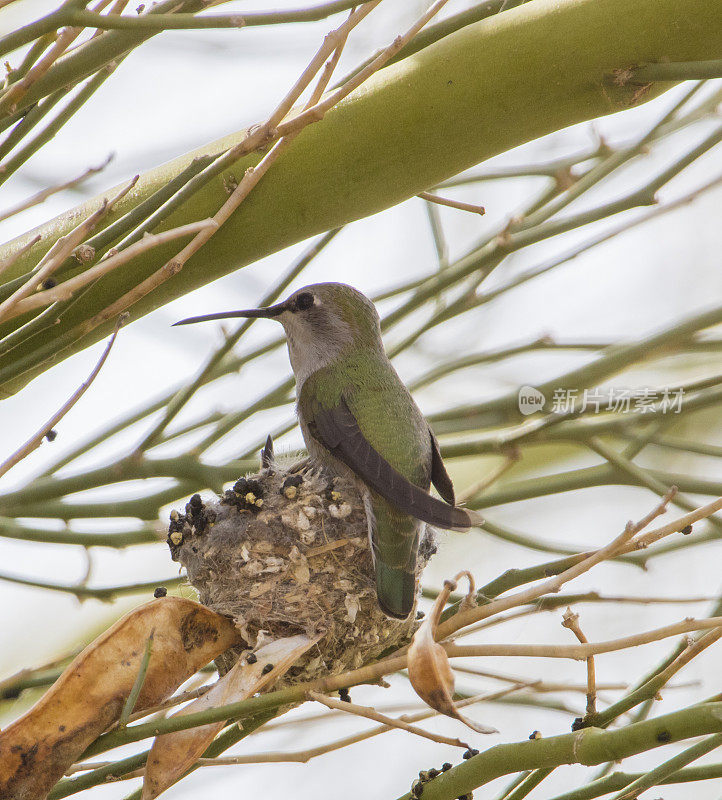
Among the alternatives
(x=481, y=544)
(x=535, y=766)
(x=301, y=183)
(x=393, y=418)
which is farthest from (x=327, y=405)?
(x=481, y=544)

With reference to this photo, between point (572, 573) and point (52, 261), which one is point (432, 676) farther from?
point (52, 261)

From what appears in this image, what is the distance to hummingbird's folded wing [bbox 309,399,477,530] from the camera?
2.38 m

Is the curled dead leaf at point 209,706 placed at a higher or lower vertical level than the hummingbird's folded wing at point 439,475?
lower

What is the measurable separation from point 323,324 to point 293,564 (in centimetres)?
108

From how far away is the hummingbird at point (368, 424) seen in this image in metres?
2.84

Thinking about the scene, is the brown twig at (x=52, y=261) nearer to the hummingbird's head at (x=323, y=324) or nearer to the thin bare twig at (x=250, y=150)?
the thin bare twig at (x=250, y=150)

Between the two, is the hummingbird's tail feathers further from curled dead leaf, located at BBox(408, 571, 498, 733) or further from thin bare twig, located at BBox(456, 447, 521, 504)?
curled dead leaf, located at BBox(408, 571, 498, 733)

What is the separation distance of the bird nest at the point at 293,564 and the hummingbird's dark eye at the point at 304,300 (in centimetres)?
75

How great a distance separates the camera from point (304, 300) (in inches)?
144

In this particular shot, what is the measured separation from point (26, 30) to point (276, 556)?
1.80 m

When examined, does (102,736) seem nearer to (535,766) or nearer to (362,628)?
(535,766)

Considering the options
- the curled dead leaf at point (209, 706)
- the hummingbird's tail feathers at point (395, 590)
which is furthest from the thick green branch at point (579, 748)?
the hummingbird's tail feathers at point (395, 590)

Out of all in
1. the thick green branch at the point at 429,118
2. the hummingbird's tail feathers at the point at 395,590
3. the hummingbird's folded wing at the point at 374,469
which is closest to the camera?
the thick green branch at the point at 429,118

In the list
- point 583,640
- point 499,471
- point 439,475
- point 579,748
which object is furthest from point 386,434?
point 579,748
